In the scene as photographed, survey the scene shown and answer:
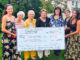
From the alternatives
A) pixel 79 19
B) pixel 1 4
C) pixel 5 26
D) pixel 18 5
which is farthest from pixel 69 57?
pixel 18 5

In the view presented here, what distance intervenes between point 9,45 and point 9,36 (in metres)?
0.30

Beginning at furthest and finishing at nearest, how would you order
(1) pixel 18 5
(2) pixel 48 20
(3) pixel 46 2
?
(3) pixel 46 2 < (1) pixel 18 5 < (2) pixel 48 20

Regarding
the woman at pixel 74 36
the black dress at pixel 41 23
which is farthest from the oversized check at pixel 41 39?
the black dress at pixel 41 23

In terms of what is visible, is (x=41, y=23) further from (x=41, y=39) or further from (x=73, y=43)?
(x=73, y=43)

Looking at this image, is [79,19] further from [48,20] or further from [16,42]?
[16,42]

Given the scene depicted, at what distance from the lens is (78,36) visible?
658cm

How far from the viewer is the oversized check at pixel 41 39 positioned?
638 centimetres

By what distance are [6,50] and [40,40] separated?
43.9 inches

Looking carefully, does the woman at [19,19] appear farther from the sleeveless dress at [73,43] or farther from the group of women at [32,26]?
the sleeveless dress at [73,43]

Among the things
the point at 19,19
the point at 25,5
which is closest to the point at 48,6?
the point at 25,5

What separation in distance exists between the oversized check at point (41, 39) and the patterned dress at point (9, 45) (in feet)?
0.63

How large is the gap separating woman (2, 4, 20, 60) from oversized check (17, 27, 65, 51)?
23 cm

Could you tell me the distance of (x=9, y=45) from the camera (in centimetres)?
632

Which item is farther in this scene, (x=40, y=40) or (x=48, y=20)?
(x=48, y=20)
